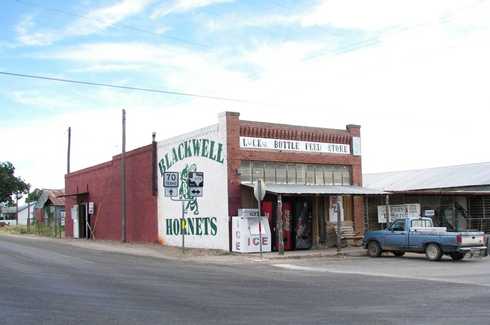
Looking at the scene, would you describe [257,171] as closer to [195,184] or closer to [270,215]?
[270,215]

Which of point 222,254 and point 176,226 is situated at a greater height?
point 176,226

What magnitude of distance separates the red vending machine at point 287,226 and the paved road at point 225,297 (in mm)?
9017

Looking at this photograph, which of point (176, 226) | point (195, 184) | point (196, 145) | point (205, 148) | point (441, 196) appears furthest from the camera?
point (441, 196)

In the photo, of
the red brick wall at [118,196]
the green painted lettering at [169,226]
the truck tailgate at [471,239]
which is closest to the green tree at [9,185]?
the red brick wall at [118,196]

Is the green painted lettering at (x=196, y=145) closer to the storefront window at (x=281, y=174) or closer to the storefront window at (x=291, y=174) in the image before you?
the storefront window at (x=281, y=174)

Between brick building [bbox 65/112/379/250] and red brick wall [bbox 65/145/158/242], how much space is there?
116 millimetres

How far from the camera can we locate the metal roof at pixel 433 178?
4538cm

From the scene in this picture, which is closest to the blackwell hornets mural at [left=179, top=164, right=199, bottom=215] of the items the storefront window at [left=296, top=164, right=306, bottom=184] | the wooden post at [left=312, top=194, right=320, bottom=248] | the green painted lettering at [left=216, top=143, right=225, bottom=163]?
the green painted lettering at [left=216, top=143, right=225, bottom=163]

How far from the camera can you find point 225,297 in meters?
12.2

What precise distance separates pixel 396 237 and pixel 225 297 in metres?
12.8

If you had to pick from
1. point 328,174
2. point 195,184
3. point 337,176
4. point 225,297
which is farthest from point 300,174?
point 225,297

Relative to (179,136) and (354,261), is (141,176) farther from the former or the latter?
(354,261)

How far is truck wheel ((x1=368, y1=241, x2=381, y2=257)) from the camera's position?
79.0ft

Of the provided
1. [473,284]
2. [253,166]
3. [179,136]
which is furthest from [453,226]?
[473,284]
